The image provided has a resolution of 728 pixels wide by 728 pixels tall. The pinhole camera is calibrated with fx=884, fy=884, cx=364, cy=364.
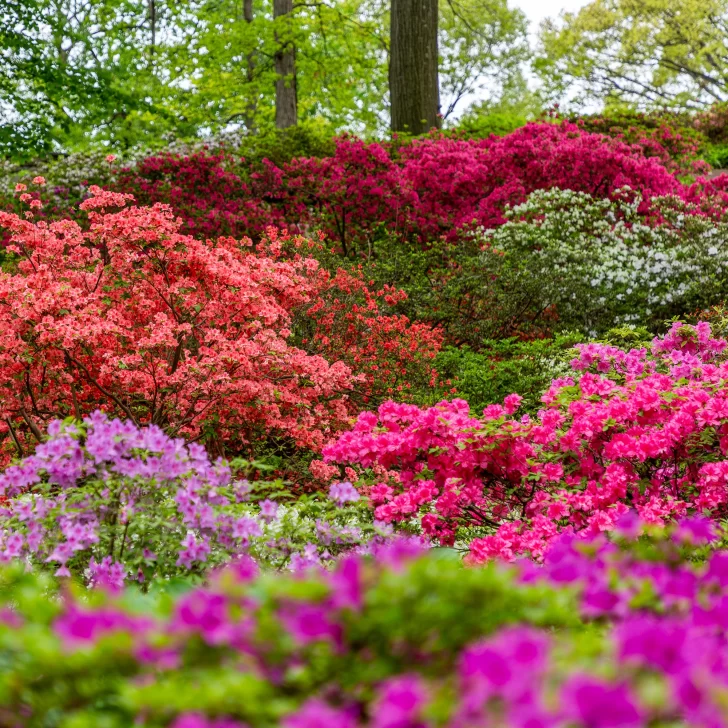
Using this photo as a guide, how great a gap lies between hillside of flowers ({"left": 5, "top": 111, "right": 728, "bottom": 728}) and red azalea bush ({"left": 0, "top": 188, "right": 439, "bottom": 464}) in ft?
0.08

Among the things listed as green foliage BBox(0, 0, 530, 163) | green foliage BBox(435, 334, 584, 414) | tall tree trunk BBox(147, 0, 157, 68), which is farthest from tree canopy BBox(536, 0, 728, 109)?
green foliage BBox(435, 334, 584, 414)

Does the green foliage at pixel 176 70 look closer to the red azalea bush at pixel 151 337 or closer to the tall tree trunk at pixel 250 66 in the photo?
the tall tree trunk at pixel 250 66

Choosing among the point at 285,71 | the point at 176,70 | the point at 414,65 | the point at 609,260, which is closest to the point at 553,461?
the point at 609,260

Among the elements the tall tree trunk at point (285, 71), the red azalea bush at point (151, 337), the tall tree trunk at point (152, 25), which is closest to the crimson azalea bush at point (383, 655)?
the red azalea bush at point (151, 337)

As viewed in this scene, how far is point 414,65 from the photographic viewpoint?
13.9m

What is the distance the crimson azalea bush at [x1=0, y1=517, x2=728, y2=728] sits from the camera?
3.63 ft

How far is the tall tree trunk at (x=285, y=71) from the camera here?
15.4 meters

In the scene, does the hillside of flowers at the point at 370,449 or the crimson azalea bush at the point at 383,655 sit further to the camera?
the hillside of flowers at the point at 370,449

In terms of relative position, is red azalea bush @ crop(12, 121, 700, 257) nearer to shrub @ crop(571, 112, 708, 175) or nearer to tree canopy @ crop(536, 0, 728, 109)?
shrub @ crop(571, 112, 708, 175)

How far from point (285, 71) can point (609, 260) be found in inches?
366

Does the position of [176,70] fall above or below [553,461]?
above

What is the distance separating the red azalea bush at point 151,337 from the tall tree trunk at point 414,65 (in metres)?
8.78

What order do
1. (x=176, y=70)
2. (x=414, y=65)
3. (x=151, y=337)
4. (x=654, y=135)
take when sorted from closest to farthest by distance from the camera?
(x=151, y=337)
(x=414, y=65)
(x=654, y=135)
(x=176, y=70)

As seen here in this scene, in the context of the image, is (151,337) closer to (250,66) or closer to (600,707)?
(600,707)
